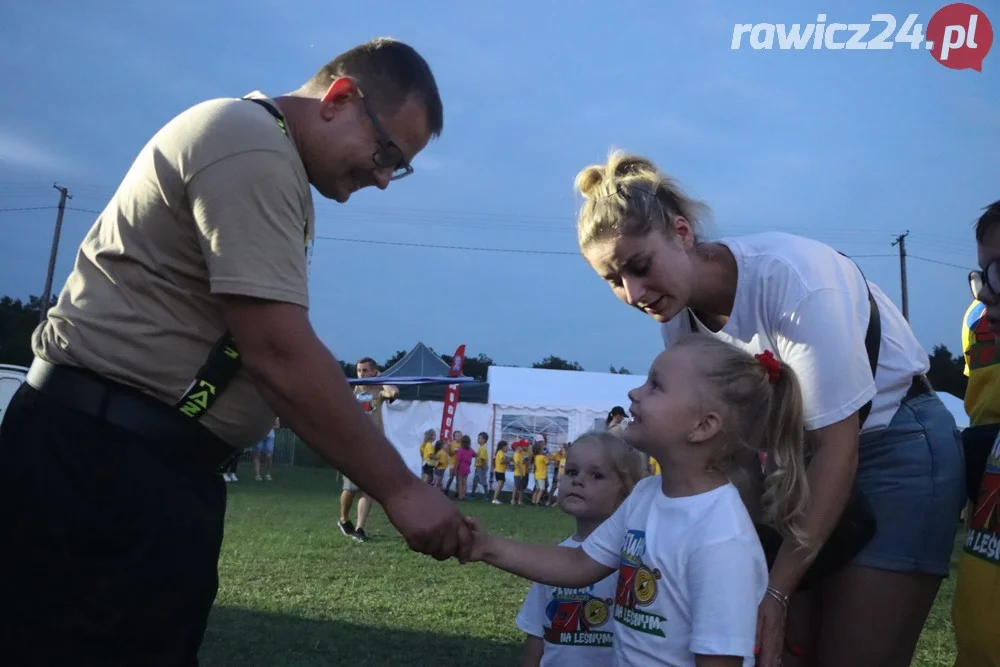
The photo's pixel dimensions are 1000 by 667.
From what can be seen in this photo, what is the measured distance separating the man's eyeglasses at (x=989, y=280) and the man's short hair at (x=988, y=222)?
0.12m

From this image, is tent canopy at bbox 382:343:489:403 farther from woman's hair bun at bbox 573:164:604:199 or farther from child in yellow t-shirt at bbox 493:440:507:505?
woman's hair bun at bbox 573:164:604:199

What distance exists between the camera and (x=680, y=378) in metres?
2.62

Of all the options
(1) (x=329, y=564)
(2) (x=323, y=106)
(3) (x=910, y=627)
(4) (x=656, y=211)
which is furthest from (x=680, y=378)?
Answer: (1) (x=329, y=564)

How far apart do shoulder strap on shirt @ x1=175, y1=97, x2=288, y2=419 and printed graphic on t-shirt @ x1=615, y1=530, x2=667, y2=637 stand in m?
1.14

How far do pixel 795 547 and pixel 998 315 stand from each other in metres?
1.08

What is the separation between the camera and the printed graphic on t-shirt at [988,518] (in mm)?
2805

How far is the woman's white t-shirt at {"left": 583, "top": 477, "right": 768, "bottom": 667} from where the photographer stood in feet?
7.26

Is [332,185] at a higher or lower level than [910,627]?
higher

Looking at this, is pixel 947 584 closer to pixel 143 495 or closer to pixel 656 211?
pixel 656 211

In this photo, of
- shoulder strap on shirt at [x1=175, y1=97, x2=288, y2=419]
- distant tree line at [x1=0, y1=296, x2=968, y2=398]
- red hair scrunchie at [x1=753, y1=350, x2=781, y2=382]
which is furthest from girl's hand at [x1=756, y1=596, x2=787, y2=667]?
distant tree line at [x1=0, y1=296, x2=968, y2=398]

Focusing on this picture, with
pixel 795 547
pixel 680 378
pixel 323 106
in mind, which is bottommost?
pixel 795 547

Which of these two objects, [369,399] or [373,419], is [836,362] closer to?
[373,419]

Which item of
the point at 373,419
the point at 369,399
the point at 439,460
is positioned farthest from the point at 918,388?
the point at 439,460

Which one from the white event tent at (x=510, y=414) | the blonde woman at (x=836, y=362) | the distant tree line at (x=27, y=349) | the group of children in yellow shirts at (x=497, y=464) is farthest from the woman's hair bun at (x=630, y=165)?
the distant tree line at (x=27, y=349)
